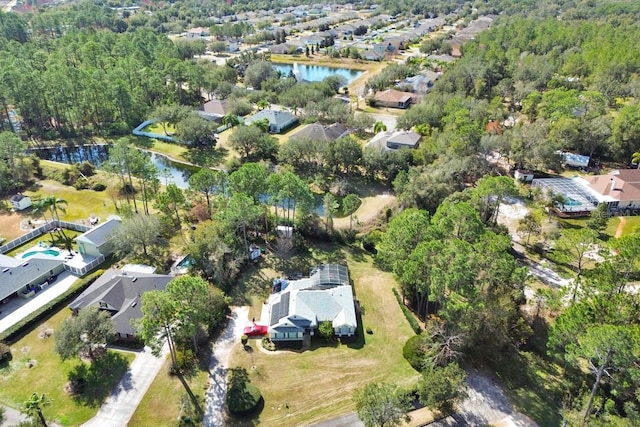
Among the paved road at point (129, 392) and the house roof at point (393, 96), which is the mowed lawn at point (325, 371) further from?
the house roof at point (393, 96)

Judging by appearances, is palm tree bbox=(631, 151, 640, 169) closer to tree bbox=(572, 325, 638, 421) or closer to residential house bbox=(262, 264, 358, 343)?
tree bbox=(572, 325, 638, 421)

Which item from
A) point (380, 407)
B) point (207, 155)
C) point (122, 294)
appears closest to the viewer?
point (380, 407)

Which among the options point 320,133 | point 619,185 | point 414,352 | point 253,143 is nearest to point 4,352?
point 414,352

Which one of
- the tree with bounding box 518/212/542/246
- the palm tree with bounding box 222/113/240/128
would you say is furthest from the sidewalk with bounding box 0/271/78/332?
the tree with bounding box 518/212/542/246

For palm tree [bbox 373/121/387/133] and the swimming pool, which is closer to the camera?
the swimming pool

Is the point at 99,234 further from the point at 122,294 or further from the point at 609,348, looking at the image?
the point at 609,348

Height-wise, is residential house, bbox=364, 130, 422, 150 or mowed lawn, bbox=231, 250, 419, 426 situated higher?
residential house, bbox=364, 130, 422, 150
